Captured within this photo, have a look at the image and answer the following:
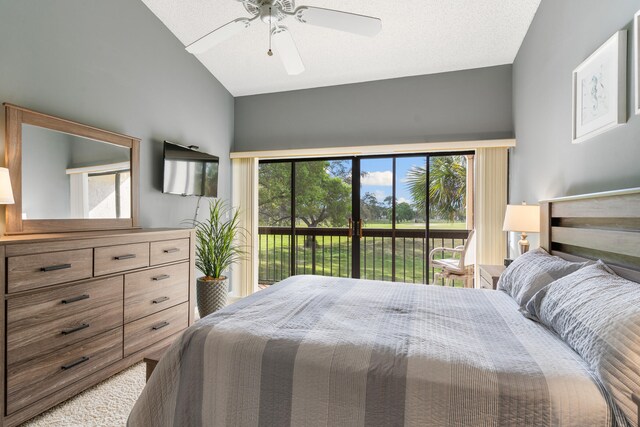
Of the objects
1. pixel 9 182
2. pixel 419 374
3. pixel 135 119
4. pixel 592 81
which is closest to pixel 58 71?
pixel 135 119

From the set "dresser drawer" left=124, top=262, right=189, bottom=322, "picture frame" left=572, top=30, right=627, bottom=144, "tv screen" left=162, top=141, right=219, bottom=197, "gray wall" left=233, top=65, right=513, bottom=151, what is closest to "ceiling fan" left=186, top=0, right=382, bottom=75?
"picture frame" left=572, top=30, right=627, bottom=144

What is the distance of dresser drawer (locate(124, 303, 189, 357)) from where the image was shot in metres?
2.30

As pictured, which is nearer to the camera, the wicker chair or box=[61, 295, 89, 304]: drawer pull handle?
box=[61, 295, 89, 304]: drawer pull handle

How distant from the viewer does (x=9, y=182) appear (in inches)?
72.8

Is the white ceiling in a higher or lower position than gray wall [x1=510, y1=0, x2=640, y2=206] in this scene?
higher

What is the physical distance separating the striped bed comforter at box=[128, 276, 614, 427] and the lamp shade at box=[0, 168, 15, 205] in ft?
4.79

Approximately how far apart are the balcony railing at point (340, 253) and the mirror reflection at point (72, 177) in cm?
227

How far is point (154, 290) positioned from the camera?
2516mm

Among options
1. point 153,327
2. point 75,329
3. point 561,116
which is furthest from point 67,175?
point 561,116

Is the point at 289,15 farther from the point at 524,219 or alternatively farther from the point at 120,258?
the point at 524,219

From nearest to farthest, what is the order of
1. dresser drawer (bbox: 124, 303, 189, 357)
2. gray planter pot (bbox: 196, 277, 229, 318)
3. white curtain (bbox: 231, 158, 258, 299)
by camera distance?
1. dresser drawer (bbox: 124, 303, 189, 357)
2. gray planter pot (bbox: 196, 277, 229, 318)
3. white curtain (bbox: 231, 158, 258, 299)

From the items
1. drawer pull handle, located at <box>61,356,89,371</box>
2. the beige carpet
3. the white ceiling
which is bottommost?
the beige carpet

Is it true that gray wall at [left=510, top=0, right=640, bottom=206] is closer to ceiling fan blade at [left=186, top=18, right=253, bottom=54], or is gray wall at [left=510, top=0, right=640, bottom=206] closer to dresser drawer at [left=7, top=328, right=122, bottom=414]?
ceiling fan blade at [left=186, top=18, right=253, bottom=54]

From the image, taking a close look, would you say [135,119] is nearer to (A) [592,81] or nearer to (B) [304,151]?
(B) [304,151]
